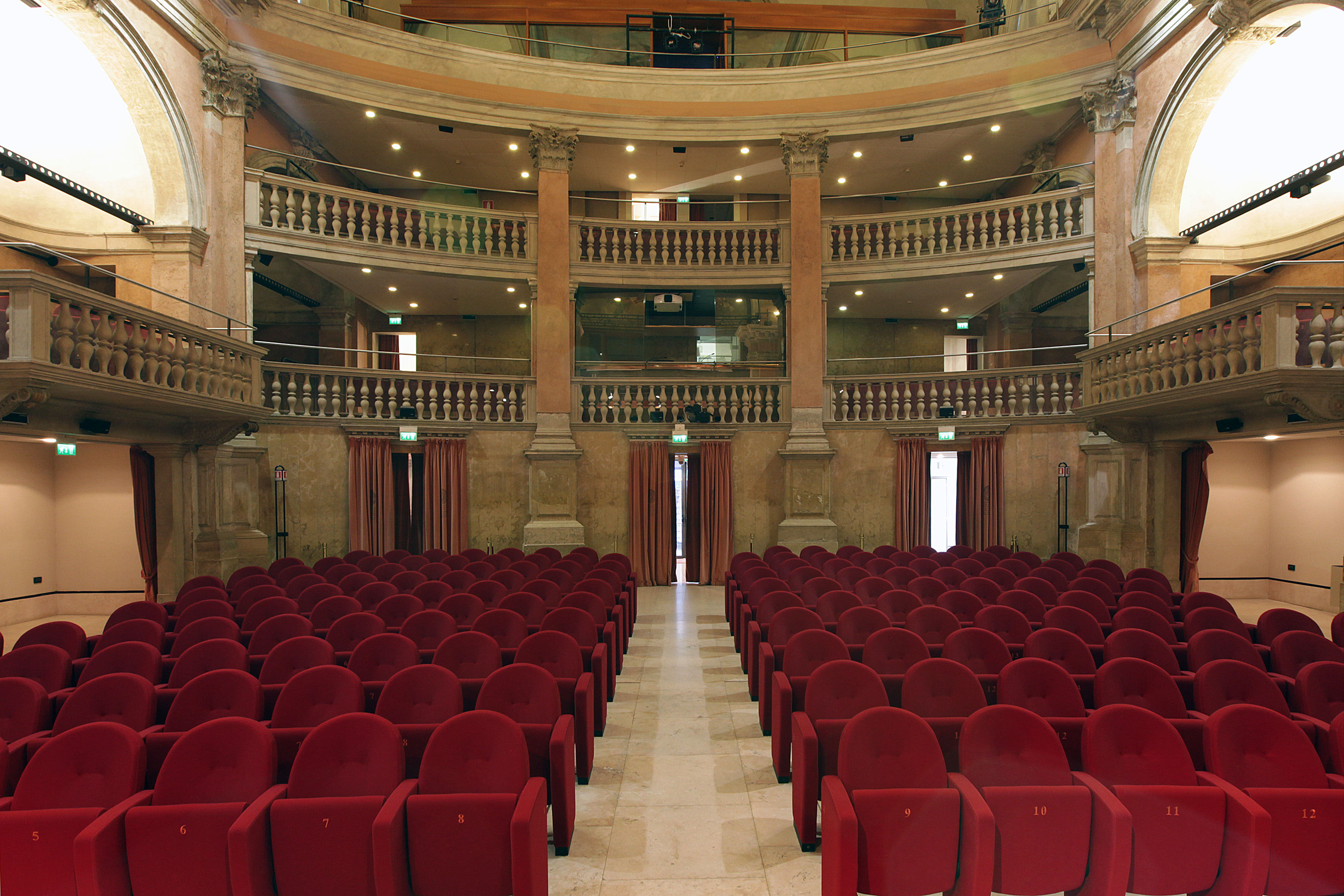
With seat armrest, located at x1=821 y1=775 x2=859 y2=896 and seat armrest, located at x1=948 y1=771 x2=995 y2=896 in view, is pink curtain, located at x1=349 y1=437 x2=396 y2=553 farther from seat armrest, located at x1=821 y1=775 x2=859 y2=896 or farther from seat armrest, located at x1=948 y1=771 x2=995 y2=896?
seat armrest, located at x1=948 y1=771 x2=995 y2=896

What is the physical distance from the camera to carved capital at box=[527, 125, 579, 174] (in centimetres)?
1171

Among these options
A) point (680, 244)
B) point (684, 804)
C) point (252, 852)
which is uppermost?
point (680, 244)

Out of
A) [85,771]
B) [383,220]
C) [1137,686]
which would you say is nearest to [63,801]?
[85,771]

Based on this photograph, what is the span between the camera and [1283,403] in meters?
6.16

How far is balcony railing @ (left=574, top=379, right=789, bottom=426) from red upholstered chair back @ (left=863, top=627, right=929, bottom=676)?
728 cm

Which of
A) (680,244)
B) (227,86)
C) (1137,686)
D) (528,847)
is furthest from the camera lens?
(680,244)

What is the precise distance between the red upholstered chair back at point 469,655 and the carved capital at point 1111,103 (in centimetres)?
1169

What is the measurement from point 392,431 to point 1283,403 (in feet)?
37.3

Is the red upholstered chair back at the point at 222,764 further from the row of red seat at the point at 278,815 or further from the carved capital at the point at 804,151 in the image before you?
the carved capital at the point at 804,151

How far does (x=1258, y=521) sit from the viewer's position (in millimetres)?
10695

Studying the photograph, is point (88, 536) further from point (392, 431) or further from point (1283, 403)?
point (1283, 403)

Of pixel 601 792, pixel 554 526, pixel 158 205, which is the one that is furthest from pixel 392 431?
pixel 601 792

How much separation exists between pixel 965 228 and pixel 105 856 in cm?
1322

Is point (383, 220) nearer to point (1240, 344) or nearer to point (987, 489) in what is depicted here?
point (987, 489)
